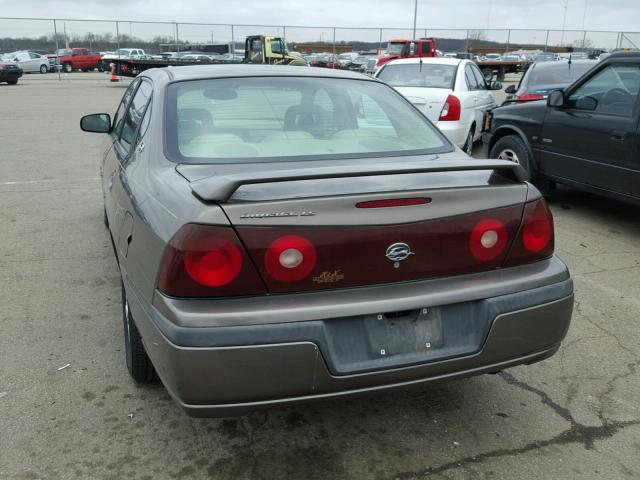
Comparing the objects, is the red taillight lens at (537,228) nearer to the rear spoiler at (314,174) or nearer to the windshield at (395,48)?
the rear spoiler at (314,174)

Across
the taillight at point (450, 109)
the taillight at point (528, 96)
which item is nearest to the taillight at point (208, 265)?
the taillight at point (450, 109)

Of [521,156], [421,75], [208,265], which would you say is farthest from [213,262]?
[421,75]

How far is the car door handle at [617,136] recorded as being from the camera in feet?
17.7

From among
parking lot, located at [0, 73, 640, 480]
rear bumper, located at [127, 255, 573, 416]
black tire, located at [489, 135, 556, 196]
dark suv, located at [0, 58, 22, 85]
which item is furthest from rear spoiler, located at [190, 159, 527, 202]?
dark suv, located at [0, 58, 22, 85]

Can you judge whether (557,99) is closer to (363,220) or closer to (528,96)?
(528,96)

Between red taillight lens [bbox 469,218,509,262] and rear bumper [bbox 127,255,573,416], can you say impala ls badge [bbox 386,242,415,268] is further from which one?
red taillight lens [bbox 469,218,509,262]

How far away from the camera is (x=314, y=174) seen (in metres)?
2.29

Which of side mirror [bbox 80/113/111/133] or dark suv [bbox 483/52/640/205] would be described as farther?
dark suv [bbox 483/52/640/205]

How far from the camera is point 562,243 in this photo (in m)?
5.49

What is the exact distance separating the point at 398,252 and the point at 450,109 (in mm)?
6835

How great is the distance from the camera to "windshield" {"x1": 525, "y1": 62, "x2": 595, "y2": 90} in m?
9.91

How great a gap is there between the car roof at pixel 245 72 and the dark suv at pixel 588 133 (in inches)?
113

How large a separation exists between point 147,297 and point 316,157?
1042 millimetres

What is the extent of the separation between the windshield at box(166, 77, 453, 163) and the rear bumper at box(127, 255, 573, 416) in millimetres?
910
